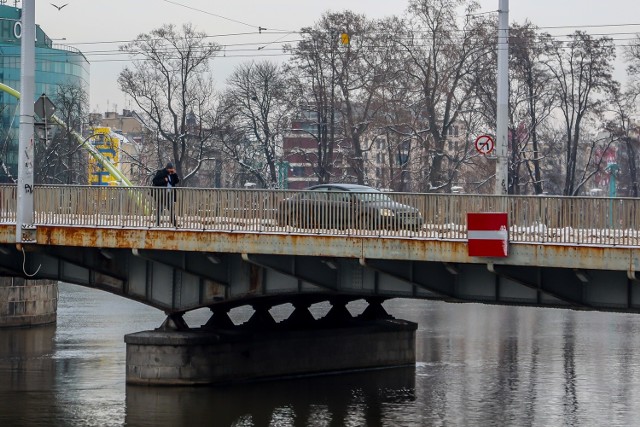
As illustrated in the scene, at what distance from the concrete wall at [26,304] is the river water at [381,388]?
0.91 meters

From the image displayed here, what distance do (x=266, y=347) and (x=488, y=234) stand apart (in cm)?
1272

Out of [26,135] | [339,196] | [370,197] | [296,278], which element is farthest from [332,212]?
[26,135]

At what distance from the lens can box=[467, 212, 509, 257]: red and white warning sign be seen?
28.4 metres

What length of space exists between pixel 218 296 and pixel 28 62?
7.87m

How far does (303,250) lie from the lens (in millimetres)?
31734

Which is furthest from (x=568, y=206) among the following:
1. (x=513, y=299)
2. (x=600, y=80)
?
(x=600, y=80)

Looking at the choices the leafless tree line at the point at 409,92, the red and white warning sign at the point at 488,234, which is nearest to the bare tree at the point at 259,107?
the leafless tree line at the point at 409,92

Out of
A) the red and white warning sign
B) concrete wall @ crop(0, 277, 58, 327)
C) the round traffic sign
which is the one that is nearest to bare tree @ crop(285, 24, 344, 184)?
concrete wall @ crop(0, 277, 58, 327)

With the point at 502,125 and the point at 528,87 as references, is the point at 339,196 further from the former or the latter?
the point at 528,87

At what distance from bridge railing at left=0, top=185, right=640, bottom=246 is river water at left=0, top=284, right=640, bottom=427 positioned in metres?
4.78

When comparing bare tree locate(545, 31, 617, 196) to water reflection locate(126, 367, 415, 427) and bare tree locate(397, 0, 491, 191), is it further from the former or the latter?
water reflection locate(126, 367, 415, 427)

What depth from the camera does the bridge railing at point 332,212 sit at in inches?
1105

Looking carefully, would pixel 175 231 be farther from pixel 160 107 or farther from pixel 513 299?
pixel 160 107

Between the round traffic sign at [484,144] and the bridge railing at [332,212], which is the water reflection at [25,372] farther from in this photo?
the round traffic sign at [484,144]
